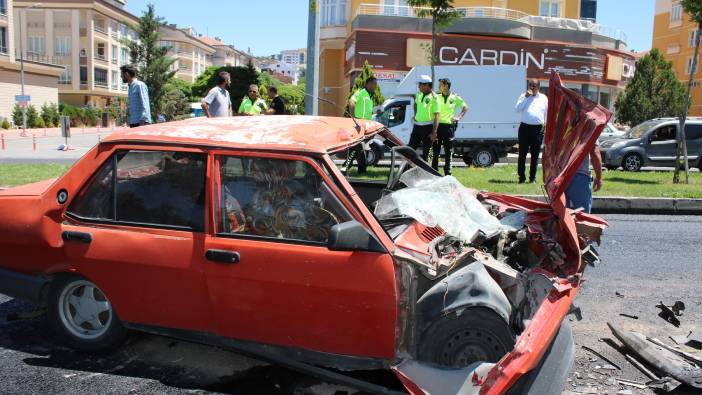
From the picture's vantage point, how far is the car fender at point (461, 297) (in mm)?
3111

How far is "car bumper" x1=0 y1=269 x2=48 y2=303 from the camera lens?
3816mm

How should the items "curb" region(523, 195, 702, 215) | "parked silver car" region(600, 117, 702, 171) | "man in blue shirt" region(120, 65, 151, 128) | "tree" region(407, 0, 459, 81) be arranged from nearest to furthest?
"man in blue shirt" region(120, 65, 151, 128)
"curb" region(523, 195, 702, 215)
"tree" region(407, 0, 459, 81)
"parked silver car" region(600, 117, 702, 171)

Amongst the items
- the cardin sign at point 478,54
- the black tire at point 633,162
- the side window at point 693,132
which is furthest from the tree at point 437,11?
the cardin sign at point 478,54

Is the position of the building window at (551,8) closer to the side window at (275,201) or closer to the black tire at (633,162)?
the black tire at (633,162)

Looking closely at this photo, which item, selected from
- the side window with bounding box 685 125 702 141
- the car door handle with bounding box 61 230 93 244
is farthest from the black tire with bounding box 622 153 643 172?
the car door handle with bounding box 61 230 93 244

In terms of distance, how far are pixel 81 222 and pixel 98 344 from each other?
805mm

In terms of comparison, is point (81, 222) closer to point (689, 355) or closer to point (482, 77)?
point (689, 355)

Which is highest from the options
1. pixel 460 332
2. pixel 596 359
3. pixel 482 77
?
pixel 482 77

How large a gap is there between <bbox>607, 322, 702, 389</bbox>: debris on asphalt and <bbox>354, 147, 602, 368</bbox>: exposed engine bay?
28.0 inches

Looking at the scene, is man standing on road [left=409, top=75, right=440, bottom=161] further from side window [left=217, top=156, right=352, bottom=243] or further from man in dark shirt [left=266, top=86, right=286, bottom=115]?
side window [left=217, top=156, right=352, bottom=243]

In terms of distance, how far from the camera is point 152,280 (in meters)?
3.51

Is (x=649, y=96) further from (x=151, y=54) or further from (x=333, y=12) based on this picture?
(x=151, y=54)

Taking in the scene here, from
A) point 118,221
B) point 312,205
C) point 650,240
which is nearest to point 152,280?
point 118,221

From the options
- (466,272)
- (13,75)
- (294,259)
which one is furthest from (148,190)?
(13,75)
